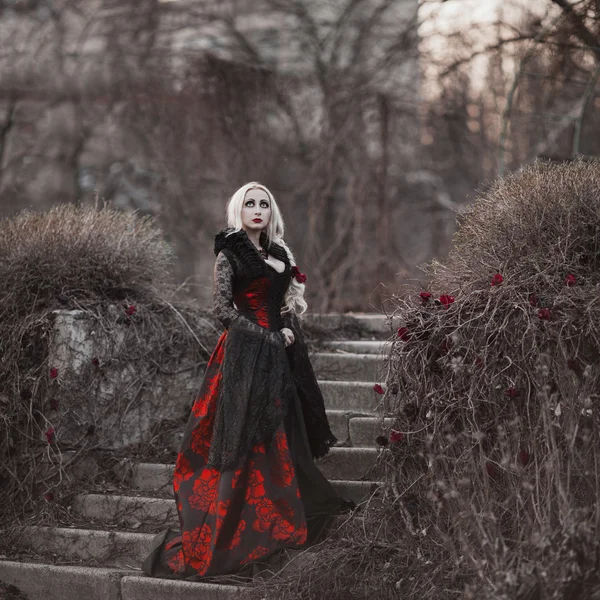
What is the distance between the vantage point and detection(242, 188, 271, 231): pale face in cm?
453

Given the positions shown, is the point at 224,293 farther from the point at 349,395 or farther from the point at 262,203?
the point at 349,395

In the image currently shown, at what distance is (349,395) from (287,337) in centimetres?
127

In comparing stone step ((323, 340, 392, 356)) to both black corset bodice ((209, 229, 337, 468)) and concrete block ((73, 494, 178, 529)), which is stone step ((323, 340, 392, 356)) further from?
concrete block ((73, 494, 178, 529))

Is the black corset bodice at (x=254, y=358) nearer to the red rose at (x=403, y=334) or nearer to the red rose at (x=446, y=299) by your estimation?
the red rose at (x=403, y=334)

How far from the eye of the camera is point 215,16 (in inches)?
491

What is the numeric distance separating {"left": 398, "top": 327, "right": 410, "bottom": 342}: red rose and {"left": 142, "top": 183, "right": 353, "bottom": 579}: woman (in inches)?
26.0

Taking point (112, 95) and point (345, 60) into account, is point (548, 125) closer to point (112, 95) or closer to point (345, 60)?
point (345, 60)

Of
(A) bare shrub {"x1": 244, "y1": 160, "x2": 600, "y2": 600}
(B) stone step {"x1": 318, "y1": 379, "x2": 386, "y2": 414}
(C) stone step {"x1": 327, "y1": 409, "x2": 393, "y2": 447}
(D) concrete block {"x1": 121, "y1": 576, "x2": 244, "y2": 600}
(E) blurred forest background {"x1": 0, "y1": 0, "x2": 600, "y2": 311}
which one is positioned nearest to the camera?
(A) bare shrub {"x1": 244, "y1": 160, "x2": 600, "y2": 600}

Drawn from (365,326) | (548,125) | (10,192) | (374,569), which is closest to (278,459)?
(374,569)

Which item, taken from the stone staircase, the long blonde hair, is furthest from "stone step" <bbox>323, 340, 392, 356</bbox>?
the long blonde hair

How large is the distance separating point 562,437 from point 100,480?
2.83 metres

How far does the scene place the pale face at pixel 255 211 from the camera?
4.53 meters

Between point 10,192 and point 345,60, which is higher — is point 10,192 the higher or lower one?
the lower one

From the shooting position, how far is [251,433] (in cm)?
425
